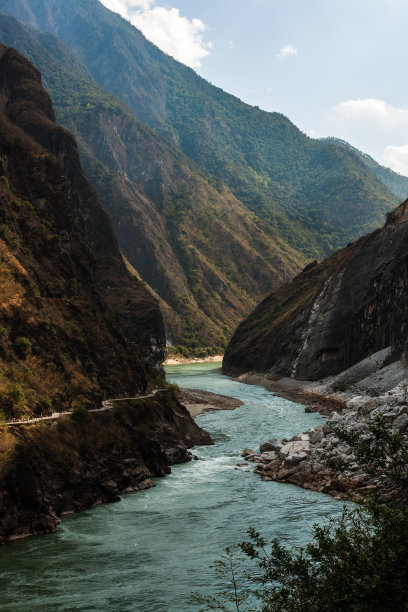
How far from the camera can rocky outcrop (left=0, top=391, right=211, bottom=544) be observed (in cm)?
2417

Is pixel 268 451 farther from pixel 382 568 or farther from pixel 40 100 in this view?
pixel 40 100

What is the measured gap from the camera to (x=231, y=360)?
477 feet

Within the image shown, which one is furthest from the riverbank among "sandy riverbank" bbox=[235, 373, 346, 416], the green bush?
the green bush

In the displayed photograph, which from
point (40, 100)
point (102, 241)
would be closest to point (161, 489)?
point (40, 100)

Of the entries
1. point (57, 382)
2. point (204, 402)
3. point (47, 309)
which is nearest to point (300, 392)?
point (204, 402)

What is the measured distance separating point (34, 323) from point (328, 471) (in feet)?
67.3

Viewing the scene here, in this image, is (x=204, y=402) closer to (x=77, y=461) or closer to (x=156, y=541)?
(x=77, y=461)

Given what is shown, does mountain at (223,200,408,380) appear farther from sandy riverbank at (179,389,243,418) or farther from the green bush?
the green bush

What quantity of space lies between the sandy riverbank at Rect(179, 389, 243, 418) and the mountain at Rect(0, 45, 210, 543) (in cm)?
1580

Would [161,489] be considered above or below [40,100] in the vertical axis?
below

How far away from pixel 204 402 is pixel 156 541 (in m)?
51.1

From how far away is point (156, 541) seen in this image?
75.6ft

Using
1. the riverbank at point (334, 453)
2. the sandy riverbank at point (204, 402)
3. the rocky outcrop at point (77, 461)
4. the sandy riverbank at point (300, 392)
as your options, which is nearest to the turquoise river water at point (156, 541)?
the rocky outcrop at point (77, 461)

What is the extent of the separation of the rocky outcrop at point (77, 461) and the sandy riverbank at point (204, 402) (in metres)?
26.7
